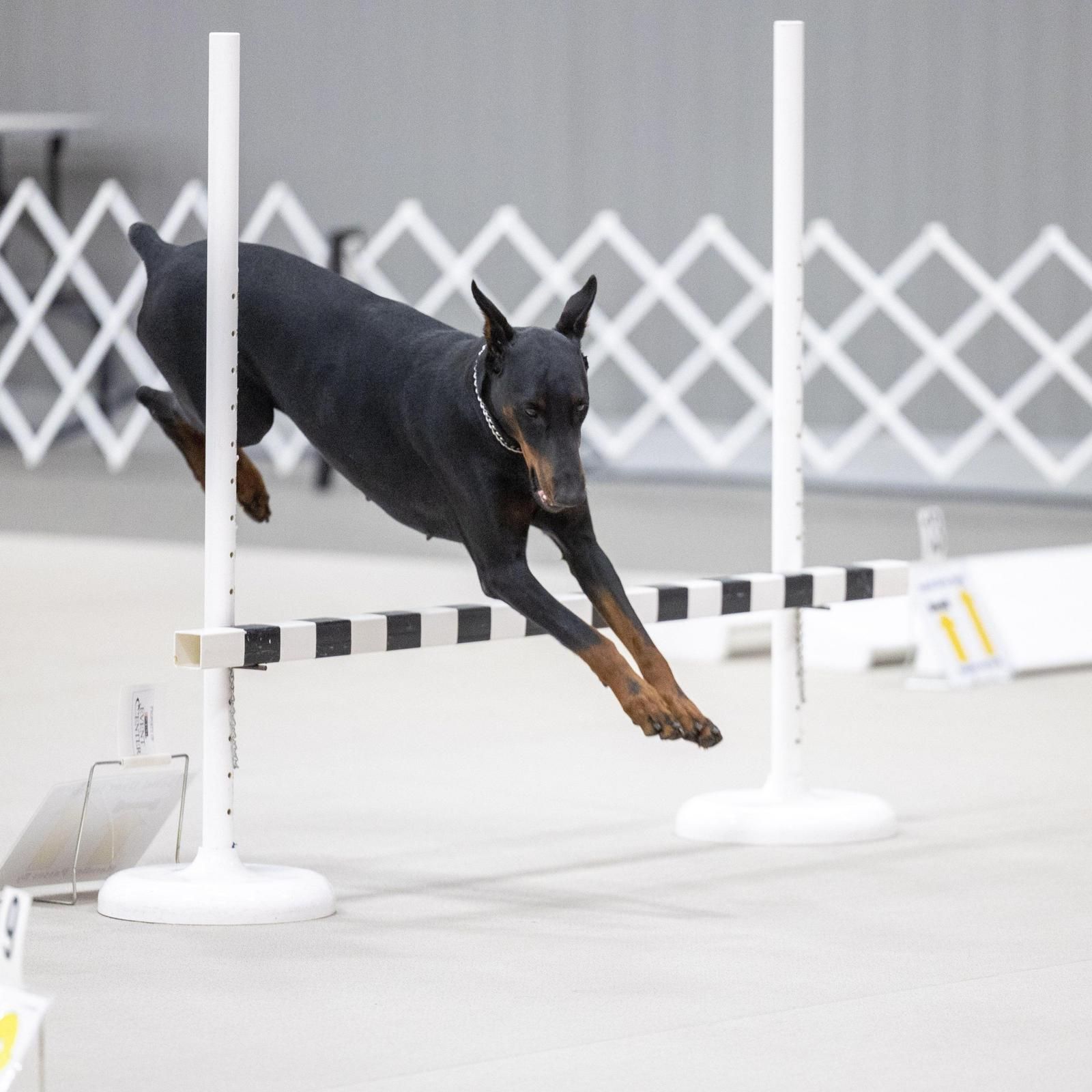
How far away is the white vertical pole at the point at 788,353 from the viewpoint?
3.54 metres

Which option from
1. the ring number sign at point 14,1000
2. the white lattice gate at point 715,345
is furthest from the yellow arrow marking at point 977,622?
the white lattice gate at point 715,345

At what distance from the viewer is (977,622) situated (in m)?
4.99

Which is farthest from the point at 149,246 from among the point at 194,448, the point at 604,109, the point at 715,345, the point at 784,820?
the point at 604,109

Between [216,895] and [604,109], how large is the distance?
8.02 meters

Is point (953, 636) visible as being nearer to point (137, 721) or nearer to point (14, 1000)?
point (137, 721)

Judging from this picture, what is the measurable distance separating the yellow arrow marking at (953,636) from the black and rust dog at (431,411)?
2108 millimetres

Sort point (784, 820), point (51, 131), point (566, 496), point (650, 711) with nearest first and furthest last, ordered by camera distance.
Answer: point (566, 496) → point (650, 711) → point (784, 820) → point (51, 131)

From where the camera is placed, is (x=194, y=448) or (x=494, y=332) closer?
(x=494, y=332)

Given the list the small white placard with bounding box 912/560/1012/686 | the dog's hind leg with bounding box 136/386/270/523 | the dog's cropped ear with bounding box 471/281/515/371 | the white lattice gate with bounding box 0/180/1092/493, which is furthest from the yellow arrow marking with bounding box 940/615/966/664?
the white lattice gate with bounding box 0/180/1092/493

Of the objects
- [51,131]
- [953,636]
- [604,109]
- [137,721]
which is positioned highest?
[51,131]

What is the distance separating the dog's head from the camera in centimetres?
255

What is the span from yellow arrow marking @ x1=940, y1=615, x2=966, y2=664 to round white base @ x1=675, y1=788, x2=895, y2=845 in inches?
56.0

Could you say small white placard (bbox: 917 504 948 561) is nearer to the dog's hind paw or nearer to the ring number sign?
the dog's hind paw

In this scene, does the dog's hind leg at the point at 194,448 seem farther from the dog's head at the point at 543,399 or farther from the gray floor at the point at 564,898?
the dog's head at the point at 543,399
